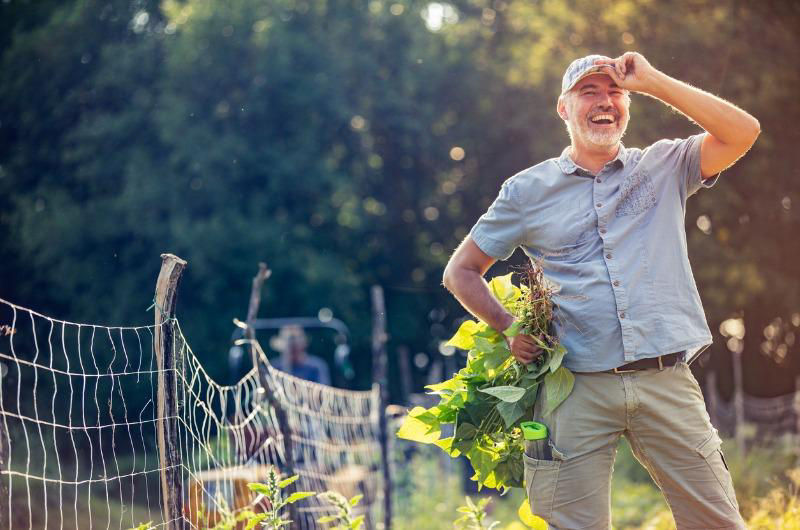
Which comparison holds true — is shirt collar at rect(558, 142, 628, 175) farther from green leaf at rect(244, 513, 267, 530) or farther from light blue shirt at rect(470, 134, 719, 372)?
green leaf at rect(244, 513, 267, 530)

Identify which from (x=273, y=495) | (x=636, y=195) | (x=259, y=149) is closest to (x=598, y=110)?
(x=636, y=195)

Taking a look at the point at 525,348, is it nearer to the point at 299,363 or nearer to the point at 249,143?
the point at 299,363

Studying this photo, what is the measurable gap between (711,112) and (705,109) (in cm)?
2

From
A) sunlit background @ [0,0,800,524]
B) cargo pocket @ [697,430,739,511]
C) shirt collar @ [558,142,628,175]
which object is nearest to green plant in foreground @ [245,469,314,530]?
cargo pocket @ [697,430,739,511]

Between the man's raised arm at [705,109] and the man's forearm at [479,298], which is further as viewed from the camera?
the man's forearm at [479,298]

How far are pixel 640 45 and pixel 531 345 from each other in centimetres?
1477

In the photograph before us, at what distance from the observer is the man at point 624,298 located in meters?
3.83

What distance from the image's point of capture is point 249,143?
2202cm

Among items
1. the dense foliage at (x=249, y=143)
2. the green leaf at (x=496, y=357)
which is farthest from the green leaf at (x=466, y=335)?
the dense foliage at (x=249, y=143)

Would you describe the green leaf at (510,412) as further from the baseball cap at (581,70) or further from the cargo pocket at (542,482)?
the baseball cap at (581,70)

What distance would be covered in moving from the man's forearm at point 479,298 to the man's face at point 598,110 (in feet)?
2.18

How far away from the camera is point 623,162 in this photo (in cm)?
404

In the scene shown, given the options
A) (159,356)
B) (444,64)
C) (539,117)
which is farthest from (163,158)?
(159,356)

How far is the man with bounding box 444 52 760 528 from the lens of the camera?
383cm
